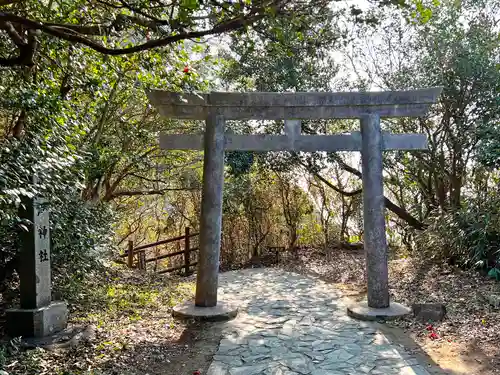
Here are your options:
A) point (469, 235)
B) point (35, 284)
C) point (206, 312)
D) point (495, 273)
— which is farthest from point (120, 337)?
point (469, 235)

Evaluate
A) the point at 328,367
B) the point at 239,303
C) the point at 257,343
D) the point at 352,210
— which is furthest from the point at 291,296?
the point at 352,210

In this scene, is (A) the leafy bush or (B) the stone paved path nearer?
(B) the stone paved path

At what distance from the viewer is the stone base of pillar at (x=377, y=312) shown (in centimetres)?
568

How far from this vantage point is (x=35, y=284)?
4656 millimetres

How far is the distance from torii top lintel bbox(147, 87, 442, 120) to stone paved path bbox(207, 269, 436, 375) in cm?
297

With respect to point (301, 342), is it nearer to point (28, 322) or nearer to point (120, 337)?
point (120, 337)

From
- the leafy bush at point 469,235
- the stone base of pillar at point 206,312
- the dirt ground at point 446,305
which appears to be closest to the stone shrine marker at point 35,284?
the stone base of pillar at point 206,312

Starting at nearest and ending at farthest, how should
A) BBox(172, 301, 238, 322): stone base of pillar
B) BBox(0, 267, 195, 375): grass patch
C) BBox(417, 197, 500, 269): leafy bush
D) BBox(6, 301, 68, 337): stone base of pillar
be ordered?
BBox(0, 267, 195, 375): grass patch
BBox(6, 301, 68, 337): stone base of pillar
BBox(172, 301, 238, 322): stone base of pillar
BBox(417, 197, 500, 269): leafy bush

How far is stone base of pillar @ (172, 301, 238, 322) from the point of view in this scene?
573 centimetres

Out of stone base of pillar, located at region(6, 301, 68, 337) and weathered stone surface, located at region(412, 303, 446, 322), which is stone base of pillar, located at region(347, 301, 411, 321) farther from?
stone base of pillar, located at region(6, 301, 68, 337)

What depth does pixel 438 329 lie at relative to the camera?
17.1 feet

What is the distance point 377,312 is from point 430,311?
70cm

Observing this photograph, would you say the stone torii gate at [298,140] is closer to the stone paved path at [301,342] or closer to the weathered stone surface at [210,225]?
the weathered stone surface at [210,225]

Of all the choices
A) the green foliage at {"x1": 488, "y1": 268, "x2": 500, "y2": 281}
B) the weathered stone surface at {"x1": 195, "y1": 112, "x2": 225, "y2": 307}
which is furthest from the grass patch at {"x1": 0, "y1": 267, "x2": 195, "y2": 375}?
the green foliage at {"x1": 488, "y1": 268, "x2": 500, "y2": 281}
